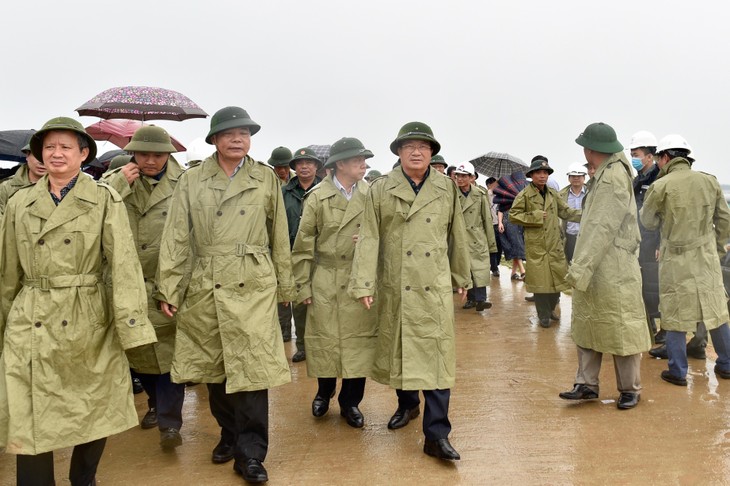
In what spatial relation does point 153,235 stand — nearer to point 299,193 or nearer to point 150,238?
point 150,238

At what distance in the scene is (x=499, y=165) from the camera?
11.5 meters

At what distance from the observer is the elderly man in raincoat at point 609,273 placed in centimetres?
450

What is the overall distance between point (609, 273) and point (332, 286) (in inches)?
85.1

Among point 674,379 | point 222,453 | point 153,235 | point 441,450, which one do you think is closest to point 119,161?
point 153,235

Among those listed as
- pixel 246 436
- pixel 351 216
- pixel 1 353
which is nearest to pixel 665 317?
pixel 351 216

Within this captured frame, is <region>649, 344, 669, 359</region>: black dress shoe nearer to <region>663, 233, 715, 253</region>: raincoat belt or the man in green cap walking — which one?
<region>663, 233, 715, 253</region>: raincoat belt

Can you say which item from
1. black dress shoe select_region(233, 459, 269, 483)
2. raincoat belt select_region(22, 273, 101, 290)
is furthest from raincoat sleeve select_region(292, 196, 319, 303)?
raincoat belt select_region(22, 273, 101, 290)

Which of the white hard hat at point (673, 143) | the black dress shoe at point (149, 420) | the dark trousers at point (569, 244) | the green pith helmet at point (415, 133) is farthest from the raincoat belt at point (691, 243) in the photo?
the black dress shoe at point (149, 420)

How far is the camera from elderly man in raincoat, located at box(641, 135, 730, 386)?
16.9 ft

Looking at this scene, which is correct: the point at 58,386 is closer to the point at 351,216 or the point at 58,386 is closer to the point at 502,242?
the point at 351,216

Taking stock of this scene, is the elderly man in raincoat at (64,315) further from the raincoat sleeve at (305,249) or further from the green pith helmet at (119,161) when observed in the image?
the green pith helmet at (119,161)

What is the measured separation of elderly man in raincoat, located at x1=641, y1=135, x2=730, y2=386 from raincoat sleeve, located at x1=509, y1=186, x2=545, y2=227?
6.38 ft

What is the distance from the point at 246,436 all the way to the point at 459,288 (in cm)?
173

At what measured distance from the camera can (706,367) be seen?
5602 millimetres
